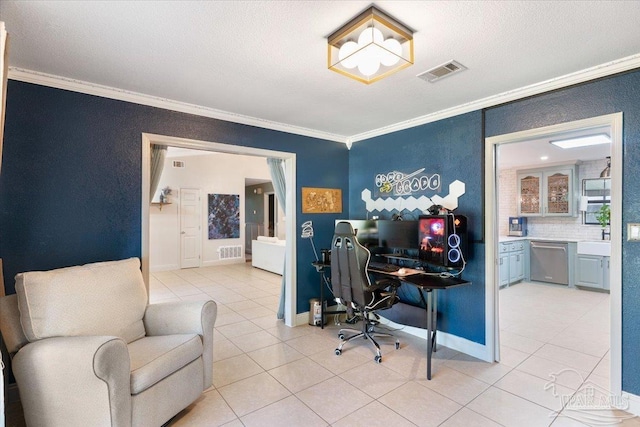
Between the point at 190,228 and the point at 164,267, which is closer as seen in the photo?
the point at 164,267

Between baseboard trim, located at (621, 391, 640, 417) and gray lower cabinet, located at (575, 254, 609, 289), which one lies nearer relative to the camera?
baseboard trim, located at (621, 391, 640, 417)

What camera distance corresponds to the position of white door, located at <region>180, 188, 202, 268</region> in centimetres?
788

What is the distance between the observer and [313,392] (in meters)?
2.43

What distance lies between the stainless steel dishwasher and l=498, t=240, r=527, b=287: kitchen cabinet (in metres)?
0.18

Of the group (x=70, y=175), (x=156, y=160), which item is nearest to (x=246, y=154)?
(x=156, y=160)

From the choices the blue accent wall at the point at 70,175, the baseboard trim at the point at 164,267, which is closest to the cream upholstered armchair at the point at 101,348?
the blue accent wall at the point at 70,175

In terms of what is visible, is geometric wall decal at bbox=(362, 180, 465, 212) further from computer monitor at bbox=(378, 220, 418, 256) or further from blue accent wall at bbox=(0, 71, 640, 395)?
computer monitor at bbox=(378, 220, 418, 256)

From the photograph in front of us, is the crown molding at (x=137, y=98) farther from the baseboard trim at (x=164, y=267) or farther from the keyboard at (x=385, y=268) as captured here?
the baseboard trim at (x=164, y=267)

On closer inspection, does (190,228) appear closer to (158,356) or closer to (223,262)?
(223,262)

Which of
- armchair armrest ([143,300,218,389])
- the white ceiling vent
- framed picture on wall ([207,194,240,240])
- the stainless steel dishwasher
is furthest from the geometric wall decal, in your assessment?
framed picture on wall ([207,194,240,240])

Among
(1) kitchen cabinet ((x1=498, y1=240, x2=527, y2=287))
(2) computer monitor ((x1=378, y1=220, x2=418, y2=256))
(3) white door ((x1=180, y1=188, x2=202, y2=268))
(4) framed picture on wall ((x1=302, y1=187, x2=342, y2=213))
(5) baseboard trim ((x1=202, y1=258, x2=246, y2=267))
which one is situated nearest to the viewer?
(2) computer monitor ((x1=378, y1=220, x2=418, y2=256))

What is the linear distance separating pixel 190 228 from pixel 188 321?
617 cm

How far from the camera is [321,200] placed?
4.20 m

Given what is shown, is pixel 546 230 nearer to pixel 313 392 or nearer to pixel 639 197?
pixel 639 197
